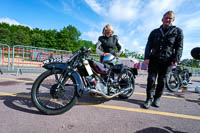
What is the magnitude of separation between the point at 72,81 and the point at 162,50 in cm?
198

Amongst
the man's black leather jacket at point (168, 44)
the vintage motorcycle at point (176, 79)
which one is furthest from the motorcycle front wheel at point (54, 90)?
the vintage motorcycle at point (176, 79)

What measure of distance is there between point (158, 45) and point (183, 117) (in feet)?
4.90

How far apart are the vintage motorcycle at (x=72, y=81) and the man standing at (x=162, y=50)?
874 millimetres

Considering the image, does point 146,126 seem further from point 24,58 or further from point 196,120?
point 24,58

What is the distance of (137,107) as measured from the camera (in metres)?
2.41

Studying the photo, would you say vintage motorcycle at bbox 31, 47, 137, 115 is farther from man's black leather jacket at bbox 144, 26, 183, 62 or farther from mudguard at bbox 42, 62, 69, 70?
man's black leather jacket at bbox 144, 26, 183, 62

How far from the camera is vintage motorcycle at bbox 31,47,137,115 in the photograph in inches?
72.5

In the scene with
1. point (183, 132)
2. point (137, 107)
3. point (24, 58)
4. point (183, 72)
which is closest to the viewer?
point (183, 132)

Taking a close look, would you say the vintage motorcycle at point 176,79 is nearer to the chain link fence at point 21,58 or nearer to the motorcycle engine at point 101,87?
the chain link fence at point 21,58

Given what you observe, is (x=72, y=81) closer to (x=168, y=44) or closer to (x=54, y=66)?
(x=54, y=66)

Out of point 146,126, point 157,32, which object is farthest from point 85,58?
point 157,32

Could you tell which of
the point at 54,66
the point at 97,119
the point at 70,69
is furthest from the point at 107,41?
the point at 97,119

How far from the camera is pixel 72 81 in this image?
1980 millimetres

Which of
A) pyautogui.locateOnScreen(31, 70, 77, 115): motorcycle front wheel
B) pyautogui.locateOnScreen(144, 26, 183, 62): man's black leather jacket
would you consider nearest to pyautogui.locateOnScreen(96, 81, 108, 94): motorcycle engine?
pyautogui.locateOnScreen(31, 70, 77, 115): motorcycle front wheel
